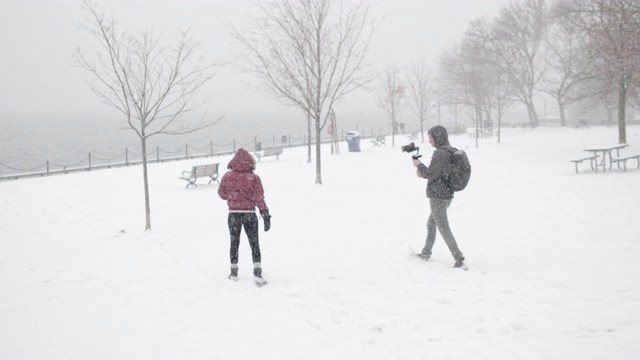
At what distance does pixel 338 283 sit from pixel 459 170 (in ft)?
7.13

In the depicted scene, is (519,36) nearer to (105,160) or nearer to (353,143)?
(353,143)

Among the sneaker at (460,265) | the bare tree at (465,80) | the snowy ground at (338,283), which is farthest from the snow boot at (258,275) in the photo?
the bare tree at (465,80)

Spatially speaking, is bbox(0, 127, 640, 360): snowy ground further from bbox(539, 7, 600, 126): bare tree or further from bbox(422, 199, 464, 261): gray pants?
bbox(539, 7, 600, 126): bare tree

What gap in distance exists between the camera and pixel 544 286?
17.7ft

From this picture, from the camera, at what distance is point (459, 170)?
231 inches

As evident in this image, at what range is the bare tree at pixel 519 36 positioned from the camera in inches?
1633

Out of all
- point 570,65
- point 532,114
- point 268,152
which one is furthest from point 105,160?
point 532,114

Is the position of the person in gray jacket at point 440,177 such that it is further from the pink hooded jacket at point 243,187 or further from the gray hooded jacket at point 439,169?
the pink hooded jacket at point 243,187

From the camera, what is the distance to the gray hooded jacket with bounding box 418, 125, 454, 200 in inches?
233

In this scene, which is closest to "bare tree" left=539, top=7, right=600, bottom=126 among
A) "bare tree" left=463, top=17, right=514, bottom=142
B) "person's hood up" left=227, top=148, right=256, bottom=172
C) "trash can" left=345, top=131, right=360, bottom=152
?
"bare tree" left=463, top=17, right=514, bottom=142

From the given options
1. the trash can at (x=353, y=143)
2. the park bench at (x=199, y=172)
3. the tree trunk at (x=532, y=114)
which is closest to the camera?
the park bench at (x=199, y=172)

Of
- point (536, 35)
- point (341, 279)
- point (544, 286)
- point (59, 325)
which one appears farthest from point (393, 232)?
point (536, 35)

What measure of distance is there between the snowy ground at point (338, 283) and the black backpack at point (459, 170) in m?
1.23

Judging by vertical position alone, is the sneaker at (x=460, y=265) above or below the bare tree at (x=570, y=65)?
below
